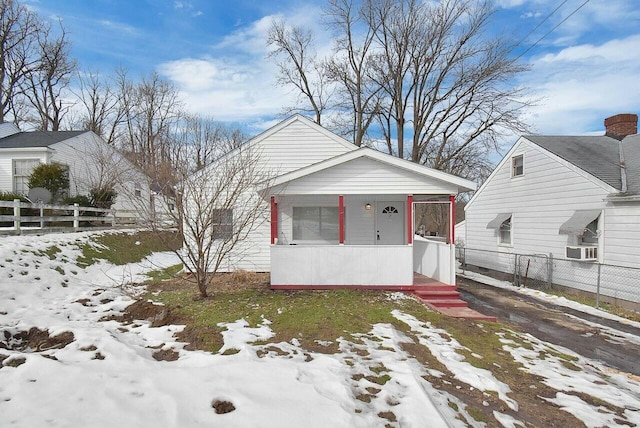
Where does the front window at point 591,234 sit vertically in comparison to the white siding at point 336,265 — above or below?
above

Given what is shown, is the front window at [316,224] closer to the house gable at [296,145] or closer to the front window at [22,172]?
the house gable at [296,145]

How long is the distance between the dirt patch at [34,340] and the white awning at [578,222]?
12.2m

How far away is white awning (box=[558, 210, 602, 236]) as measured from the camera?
945 centimetres

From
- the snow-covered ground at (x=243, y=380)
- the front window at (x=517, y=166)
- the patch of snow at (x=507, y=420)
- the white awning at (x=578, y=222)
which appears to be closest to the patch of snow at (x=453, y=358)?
the snow-covered ground at (x=243, y=380)

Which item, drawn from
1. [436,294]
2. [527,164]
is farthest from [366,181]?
[527,164]

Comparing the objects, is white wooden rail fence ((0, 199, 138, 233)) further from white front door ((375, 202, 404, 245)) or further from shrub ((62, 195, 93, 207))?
white front door ((375, 202, 404, 245))

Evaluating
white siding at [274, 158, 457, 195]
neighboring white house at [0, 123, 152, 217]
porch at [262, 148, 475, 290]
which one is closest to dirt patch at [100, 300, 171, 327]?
porch at [262, 148, 475, 290]

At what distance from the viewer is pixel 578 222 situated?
31.7 ft

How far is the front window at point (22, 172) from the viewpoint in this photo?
16.7 meters

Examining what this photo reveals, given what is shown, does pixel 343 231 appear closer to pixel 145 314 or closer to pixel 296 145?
pixel 296 145

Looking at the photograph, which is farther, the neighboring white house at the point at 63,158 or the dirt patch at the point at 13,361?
the neighboring white house at the point at 63,158

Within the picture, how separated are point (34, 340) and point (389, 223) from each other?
8984mm

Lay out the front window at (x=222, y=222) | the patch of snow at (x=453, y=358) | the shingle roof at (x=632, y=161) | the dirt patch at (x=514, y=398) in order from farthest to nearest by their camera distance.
Answer: the shingle roof at (x=632, y=161) < the front window at (x=222, y=222) < the patch of snow at (x=453, y=358) < the dirt patch at (x=514, y=398)

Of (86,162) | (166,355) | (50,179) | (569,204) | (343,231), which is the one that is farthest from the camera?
(86,162)
